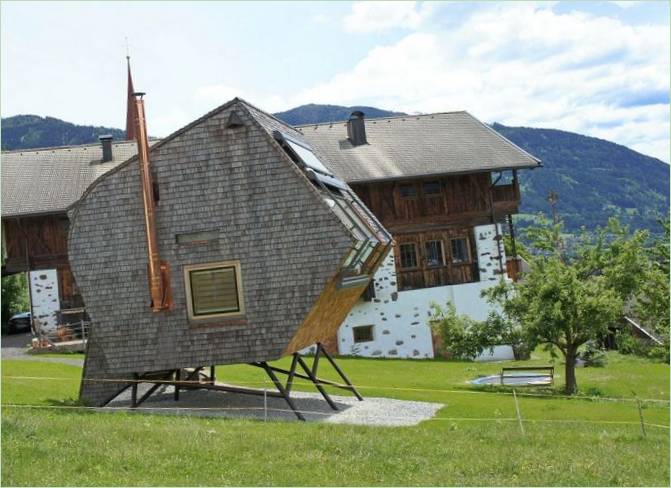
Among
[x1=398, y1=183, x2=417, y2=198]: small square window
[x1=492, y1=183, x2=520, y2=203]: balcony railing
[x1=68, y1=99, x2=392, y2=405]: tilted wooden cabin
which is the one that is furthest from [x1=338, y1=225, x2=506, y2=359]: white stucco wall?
[x1=68, y1=99, x2=392, y2=405]: tilted wooden cabin

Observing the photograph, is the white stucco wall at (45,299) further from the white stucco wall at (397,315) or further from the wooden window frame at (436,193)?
the wooden window frame at (436,193)

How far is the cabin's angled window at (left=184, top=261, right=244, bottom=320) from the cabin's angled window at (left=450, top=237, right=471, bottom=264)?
66.7 ft

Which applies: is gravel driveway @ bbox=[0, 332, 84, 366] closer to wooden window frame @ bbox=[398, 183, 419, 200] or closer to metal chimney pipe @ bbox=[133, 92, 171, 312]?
metal chimney pipe @ bbox=[133, 92, 171, 312]

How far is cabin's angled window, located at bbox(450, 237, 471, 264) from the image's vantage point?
36.5m

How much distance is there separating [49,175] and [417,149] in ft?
53.7

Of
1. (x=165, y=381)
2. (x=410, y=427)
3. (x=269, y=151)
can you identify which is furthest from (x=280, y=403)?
(x=269, y=151)

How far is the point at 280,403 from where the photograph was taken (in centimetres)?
1947

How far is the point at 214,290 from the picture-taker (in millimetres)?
17469

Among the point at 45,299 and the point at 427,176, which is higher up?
the point at 427,176

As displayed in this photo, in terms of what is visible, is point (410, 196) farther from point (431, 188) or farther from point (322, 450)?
point (322, 450)

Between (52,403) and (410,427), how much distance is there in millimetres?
8030

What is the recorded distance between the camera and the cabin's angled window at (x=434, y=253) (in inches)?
1423

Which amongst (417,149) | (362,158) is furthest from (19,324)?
(417,149)

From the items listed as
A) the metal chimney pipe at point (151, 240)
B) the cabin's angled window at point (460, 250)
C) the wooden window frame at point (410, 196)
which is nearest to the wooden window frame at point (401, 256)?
the cabin's angled window at point (460, 250)
